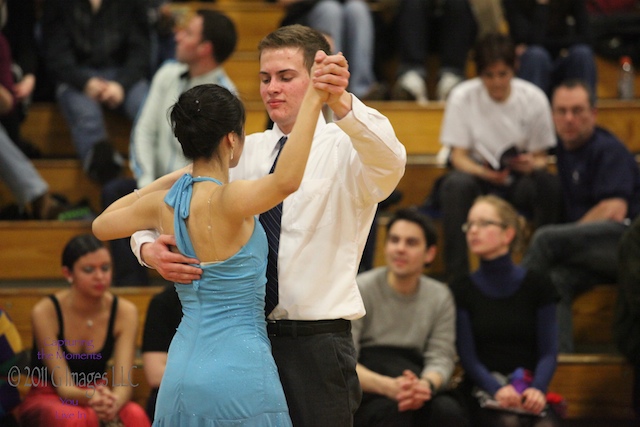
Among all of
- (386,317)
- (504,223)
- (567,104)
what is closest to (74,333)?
(386,317)

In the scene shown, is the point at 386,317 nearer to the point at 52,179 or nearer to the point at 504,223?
the point at 504,223

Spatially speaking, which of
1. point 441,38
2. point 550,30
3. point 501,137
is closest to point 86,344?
point 501,137

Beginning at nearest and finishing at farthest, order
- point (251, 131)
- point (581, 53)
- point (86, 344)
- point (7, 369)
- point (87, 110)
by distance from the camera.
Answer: point (7, 369), point (86, 344), point (87, 110), point (251, 131), point (581, 53)

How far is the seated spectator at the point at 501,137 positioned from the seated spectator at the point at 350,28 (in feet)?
2.31

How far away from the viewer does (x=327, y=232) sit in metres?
2.26

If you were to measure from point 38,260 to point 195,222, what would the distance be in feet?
8.29

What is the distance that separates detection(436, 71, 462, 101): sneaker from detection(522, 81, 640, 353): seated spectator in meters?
0.84

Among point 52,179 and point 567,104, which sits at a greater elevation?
point 567,104

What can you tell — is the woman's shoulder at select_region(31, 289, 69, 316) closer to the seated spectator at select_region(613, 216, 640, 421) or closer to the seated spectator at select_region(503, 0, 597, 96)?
the seated spectator at select_region(613, 216, 640, 421)

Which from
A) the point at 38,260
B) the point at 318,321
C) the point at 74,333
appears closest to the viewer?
the point at 318,321

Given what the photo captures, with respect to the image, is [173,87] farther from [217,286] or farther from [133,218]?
[217,286]

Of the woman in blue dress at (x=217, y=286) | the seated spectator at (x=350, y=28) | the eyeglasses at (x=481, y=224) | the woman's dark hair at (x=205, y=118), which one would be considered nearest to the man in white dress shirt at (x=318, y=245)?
the woman in blue dress at (x=217, y=286)

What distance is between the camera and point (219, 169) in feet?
6.94

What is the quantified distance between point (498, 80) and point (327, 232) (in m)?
2.60
